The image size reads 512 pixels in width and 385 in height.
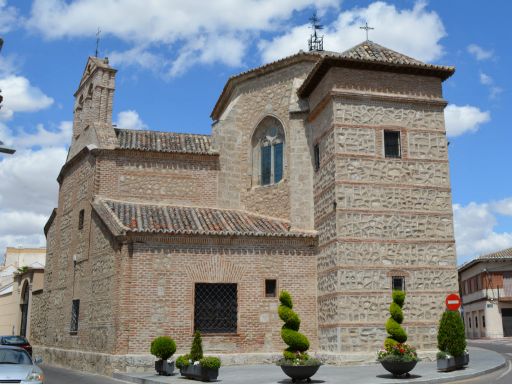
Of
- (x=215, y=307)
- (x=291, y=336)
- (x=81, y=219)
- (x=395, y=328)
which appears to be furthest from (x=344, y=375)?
(x=81, y=219)

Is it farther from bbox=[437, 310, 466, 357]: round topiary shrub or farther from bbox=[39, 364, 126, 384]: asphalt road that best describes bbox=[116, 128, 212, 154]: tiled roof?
bbox=[437, 310, 466, 357]: round topiary shrub

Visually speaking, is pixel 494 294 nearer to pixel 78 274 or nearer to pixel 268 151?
pixel 268 151

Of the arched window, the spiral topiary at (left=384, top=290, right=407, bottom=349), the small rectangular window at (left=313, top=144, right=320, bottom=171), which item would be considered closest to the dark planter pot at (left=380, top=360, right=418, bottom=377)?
the spiral topiary at (left=384, top=290, right=407, bottom=349)

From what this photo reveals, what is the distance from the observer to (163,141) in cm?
2231

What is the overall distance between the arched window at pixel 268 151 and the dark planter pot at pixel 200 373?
9.23m

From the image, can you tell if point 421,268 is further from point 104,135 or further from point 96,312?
point 104,135

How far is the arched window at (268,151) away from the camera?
70.8 ft

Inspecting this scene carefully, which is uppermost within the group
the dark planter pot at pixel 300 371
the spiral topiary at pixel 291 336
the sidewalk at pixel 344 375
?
the spiral topiary at pixel 291 336

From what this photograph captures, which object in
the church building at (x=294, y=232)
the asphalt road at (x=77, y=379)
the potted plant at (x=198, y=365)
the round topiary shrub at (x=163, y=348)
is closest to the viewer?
the potted plant at (x=198, y=365)

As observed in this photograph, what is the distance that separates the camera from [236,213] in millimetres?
21172

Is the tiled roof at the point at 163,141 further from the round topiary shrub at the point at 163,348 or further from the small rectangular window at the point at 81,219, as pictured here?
the round topiary shrub at the point at 163,348

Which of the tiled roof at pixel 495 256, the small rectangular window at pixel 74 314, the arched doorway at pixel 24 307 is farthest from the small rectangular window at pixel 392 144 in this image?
the tiled roof at pixel 495 256

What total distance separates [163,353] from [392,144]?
9973 mm

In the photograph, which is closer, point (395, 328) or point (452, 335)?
point (395, 328)
